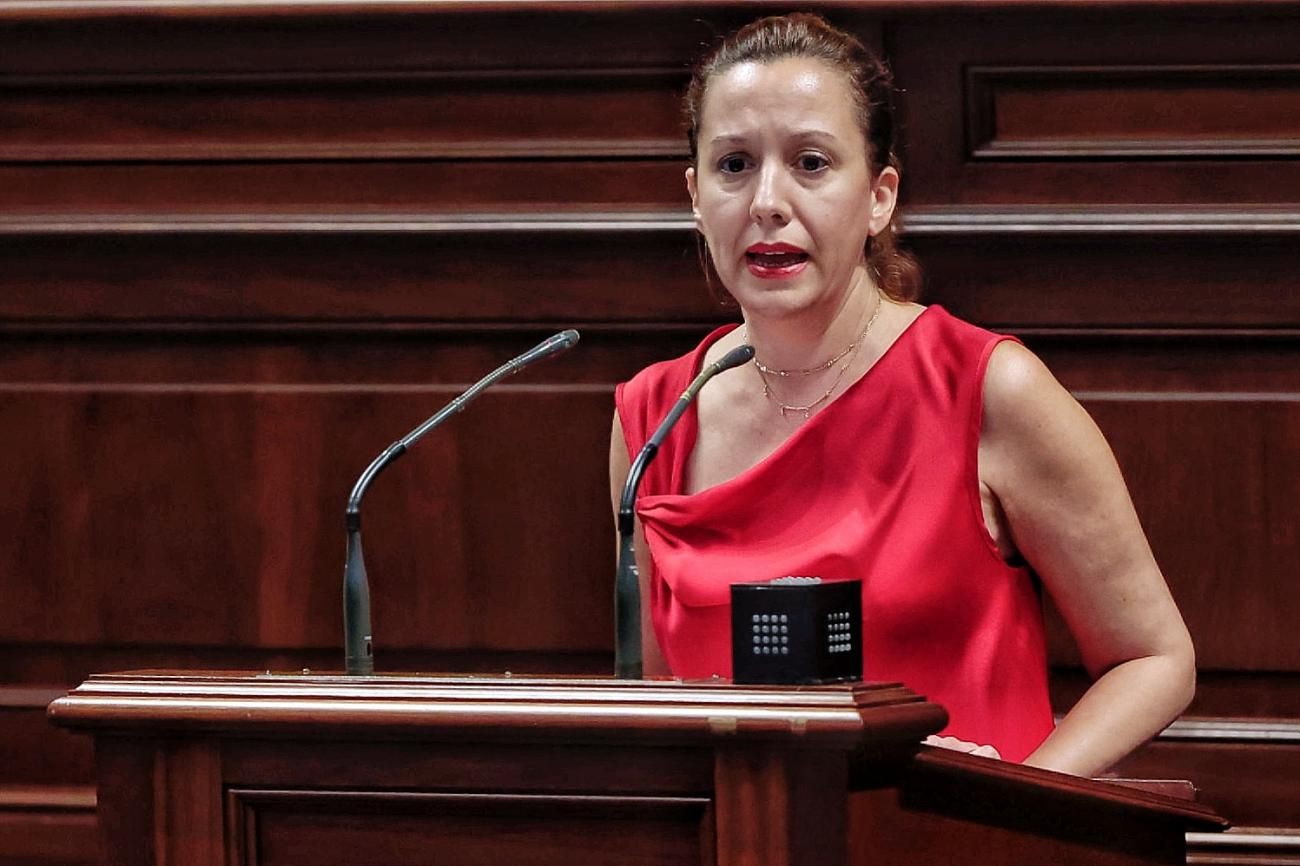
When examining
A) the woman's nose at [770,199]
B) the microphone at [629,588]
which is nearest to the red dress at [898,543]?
the woman's nose at [770,199]

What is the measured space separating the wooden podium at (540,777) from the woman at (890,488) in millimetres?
501

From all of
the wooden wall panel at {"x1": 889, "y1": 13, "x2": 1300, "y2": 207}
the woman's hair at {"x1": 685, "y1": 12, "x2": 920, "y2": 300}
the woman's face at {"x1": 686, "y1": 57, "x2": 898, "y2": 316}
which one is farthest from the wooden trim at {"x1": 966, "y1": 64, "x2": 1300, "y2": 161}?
the woman's face at {"x1": 686, "y1": 57, "x2": 898, "y2": 316}

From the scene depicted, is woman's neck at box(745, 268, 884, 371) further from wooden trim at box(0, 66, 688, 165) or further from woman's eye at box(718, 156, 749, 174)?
wooden trim at box(0, 66, 688, 165)

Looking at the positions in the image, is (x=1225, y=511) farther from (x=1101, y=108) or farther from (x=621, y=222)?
(x=621, y=222)

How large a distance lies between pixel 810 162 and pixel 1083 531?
44 centimetres

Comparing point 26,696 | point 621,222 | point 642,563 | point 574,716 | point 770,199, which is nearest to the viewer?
point 574,716

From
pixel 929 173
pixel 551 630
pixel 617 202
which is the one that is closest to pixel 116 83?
pixel 617 202

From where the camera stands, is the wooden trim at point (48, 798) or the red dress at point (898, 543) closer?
the red dress at point (898, 543)

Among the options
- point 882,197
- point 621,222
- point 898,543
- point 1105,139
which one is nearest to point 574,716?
point 898,543

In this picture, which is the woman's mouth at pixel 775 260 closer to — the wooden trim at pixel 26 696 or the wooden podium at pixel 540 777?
the wooden podium at pixel 540 777

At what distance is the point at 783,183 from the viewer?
177 centimetres

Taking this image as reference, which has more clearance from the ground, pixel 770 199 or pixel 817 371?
pixel 770 199

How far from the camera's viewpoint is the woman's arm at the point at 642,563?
1961 mm

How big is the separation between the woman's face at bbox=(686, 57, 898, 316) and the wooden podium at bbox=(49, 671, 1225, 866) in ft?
2.23
